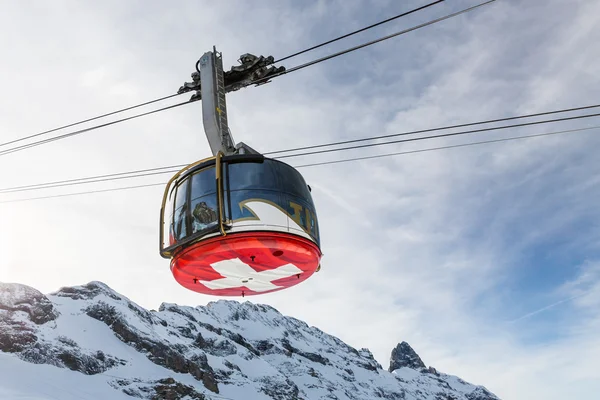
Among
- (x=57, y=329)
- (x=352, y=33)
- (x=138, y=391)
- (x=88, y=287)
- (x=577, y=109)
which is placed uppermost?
(x=88, y=287)

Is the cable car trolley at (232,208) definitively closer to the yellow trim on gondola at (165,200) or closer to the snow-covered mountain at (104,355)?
the yellow trim on gondola at (165,200)

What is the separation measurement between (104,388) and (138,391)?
24.0 ft

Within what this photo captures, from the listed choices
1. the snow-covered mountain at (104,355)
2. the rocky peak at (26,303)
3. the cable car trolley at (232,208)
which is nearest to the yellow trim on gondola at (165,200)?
the cable car trolley at (232,208)

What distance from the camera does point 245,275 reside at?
335 inches

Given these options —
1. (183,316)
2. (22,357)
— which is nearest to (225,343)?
(183,316)

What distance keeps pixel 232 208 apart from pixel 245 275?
157cm

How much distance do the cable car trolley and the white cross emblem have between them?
2 centimetres

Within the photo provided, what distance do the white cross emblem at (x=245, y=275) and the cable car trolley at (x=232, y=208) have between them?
17mm

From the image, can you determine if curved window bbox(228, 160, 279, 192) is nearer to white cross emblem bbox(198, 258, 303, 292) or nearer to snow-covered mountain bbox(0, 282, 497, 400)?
white cross emblem bbox(198, 258, 303, 292)

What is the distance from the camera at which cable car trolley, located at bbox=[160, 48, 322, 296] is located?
738 cm

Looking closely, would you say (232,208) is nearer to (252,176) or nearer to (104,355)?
(252,176)

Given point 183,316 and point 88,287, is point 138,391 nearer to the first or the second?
point 88,287

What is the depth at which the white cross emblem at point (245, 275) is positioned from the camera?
26.5ft

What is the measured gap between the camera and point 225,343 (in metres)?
192
